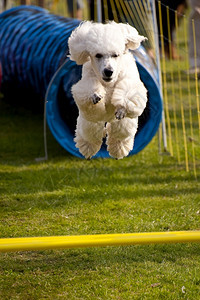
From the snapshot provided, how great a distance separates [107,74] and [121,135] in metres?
0.48

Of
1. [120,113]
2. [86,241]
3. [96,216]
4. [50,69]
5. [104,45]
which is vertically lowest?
[96,216]

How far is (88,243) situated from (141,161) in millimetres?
2878

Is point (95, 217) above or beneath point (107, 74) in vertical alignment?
beneath

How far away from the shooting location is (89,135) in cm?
319

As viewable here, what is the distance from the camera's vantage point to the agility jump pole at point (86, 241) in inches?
118

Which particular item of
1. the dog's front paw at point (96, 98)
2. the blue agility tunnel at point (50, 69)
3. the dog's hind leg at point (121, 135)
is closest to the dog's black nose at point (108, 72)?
the dog's front paw at point (96, 98)

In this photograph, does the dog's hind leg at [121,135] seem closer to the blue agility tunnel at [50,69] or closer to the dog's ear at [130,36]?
the dog's ear at [130,36]

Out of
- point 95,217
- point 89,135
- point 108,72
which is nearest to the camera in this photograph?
point 108,72

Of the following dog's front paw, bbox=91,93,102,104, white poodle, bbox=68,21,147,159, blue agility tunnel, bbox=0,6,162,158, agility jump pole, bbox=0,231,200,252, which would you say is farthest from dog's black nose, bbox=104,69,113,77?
blue agility tunnel, bbox=0,6,162,158

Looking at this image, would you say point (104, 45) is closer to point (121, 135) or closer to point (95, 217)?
point (121, 135)

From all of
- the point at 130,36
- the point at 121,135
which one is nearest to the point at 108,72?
the point at 130,36

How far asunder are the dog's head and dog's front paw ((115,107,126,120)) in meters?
0.15

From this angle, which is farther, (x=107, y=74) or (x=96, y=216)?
(x=96, y=216)

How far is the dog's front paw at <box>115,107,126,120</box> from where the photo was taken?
108 inches
